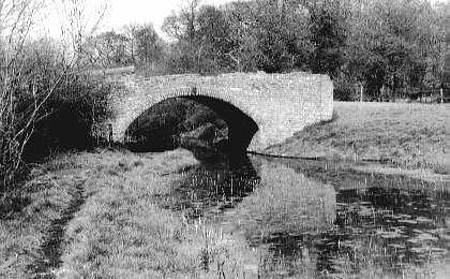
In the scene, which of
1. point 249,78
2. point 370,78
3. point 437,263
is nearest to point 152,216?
point 437,263

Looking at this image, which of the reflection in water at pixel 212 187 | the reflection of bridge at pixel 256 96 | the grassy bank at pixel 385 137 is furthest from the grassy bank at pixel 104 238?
the reflection of bridge at pixel 256 96

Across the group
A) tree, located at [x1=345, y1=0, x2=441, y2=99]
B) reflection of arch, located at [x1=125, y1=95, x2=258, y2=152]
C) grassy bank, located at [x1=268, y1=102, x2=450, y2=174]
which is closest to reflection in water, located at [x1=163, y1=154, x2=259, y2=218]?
grassy bank, located at [x1=268, y1=102, x2=450, y2=174]

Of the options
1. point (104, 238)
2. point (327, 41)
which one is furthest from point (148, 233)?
point (327, 41)

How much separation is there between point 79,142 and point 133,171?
17.6ft

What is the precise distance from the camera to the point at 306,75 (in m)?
29.0

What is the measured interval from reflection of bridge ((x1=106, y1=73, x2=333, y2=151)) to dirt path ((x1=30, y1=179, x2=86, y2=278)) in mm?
13829

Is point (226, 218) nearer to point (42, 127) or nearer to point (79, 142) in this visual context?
point (42, 127)

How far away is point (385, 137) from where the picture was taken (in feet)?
79.8

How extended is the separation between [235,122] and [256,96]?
6.74 meters

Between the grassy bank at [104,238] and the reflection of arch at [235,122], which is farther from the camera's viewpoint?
the reflection of arch at [235,122]

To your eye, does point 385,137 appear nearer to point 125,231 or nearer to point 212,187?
point 212,187

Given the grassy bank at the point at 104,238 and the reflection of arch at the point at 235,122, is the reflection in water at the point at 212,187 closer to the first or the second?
the grassy bank at the point at 104,238

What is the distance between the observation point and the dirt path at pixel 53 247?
8277 mm

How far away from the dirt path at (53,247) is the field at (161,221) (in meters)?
0.02
